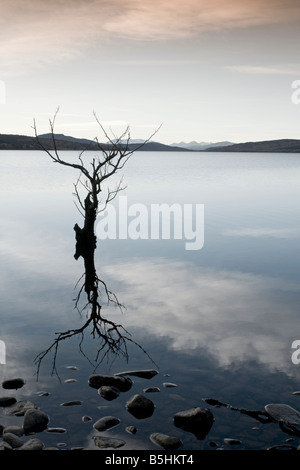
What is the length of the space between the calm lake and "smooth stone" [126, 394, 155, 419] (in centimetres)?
16

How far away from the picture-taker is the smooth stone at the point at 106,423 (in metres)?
9.31

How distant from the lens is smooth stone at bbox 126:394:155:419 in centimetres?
985

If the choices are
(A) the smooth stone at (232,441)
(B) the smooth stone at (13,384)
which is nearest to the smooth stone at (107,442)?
(A) the smooth stone at (232,441)

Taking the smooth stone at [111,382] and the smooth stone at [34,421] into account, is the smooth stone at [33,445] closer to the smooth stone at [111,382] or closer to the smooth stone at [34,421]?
the smooth stone at [34,421]

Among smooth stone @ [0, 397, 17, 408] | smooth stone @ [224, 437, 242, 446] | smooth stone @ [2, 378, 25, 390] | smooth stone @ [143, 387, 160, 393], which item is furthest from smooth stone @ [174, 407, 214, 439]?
smooth stone @ [2, 378, 25, 390]

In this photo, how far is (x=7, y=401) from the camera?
401 inches

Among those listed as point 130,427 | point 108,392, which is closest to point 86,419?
point 130,427

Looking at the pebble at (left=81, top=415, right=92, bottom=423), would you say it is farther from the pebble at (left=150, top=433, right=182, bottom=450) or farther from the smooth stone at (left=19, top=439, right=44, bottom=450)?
the pebble at (left=150, top=433, right=182, bottom=450)

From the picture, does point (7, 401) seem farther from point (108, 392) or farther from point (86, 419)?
point (108, 392)

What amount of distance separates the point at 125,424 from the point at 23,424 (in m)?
1.94

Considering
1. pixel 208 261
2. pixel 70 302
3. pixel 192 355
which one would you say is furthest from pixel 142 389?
pixel 208 261

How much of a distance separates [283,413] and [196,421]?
6.04 ft
